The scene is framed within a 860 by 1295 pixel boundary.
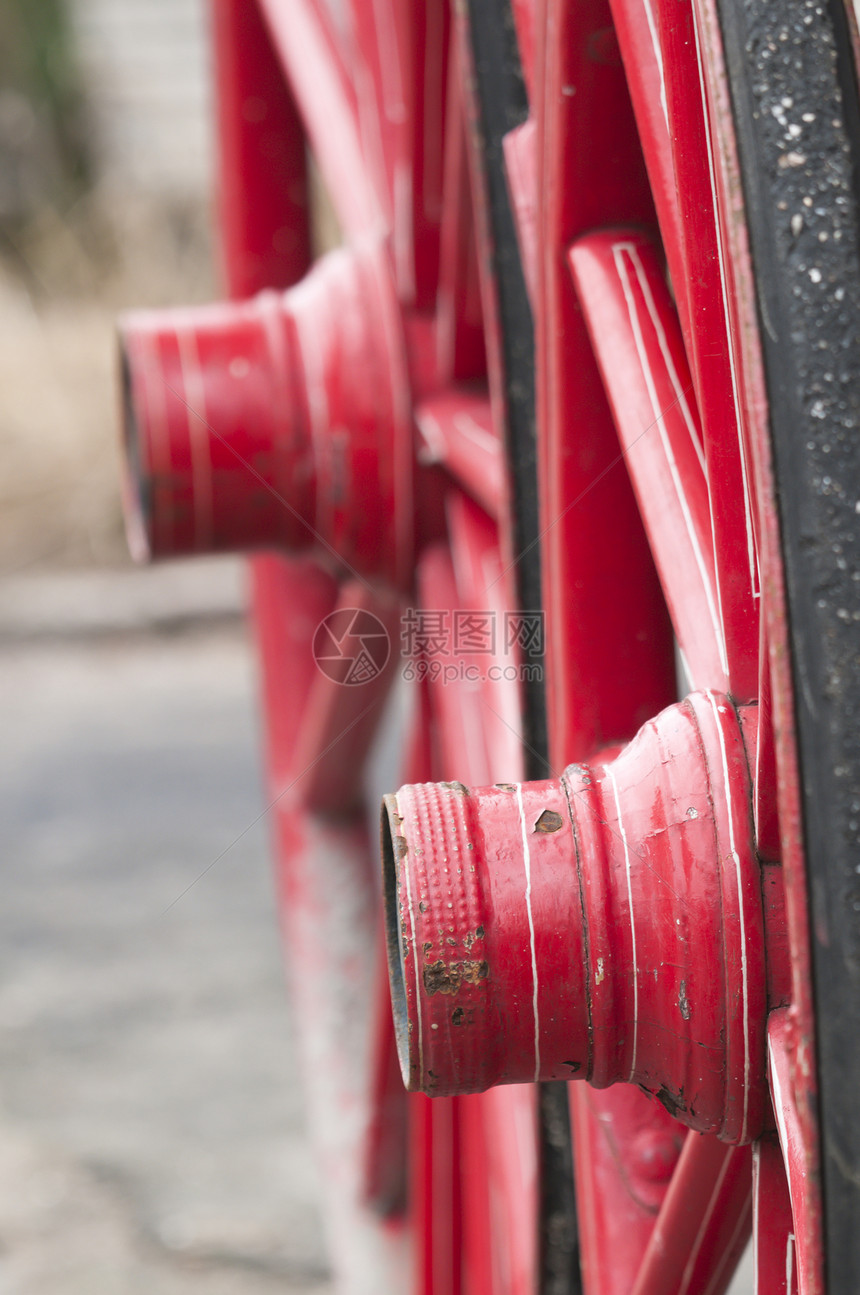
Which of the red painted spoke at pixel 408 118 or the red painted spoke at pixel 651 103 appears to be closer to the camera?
the red painted spoke at pixel 651 103

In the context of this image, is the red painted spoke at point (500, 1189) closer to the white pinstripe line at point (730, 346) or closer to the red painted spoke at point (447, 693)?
the red painted spoke at point (447, 693)

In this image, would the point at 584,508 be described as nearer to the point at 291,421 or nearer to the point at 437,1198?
the point at 291,421

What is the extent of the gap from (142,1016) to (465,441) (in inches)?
29.2

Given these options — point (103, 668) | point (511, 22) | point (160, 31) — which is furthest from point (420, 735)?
point (160, 31)

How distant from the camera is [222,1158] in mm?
1083

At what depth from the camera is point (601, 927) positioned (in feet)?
1.15

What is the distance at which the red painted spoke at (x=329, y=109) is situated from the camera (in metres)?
0.83

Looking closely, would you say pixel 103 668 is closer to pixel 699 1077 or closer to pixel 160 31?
pixel 699 1077

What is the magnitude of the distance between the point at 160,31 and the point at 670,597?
3.31 metres

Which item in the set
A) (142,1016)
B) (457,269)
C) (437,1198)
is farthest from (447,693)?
(142,1016)

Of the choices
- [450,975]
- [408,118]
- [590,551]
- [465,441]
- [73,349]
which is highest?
[73,349]

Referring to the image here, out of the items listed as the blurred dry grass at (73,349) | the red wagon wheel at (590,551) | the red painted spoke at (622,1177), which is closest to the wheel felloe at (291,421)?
the red wagon wheel at (590,551)

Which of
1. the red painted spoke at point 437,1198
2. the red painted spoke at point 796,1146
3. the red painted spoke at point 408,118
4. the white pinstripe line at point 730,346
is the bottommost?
the red painted spoke at point 437,1198

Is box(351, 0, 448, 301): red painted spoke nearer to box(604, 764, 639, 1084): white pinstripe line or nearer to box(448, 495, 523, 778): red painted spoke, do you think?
box(448, 495, 523, 778): red painted spoke
